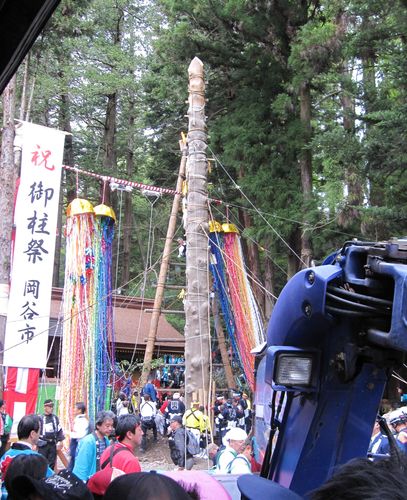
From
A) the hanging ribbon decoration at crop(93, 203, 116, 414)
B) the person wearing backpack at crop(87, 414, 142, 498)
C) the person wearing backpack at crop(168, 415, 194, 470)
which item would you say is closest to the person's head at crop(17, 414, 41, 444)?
the person wearing backpack at crop(87, 414, 142, 498)

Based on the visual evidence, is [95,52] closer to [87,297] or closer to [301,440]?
[87,297]

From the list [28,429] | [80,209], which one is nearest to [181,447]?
[80,209]

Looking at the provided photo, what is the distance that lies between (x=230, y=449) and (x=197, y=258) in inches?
168

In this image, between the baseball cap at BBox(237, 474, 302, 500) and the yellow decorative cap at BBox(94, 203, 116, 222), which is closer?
the baseball cap at BBox(237, 474, 302, 500)

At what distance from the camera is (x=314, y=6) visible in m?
16.8

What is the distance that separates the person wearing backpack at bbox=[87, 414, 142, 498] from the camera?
4.28 m

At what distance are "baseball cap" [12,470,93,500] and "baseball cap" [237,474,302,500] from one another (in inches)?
44.3

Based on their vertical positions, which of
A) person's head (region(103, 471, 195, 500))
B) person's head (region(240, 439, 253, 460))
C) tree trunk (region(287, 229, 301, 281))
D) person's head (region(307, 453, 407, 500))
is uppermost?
tree trunk (region(287, 229, 301, 281))

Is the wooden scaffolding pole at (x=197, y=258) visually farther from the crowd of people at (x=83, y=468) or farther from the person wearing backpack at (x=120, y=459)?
the person wearing backpack at (x=120, y=459)

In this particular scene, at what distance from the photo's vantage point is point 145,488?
1.68m

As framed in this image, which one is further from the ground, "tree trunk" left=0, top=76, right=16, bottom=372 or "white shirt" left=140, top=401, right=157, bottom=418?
"tree trunk" left=0, top=76, right=16, bottom=372

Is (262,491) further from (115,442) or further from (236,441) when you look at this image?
(236,441)

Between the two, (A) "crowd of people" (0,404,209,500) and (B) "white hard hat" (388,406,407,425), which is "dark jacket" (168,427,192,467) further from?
(B) "white hard hat" (388,406,407,425)

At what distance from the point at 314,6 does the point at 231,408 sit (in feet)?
34.8
